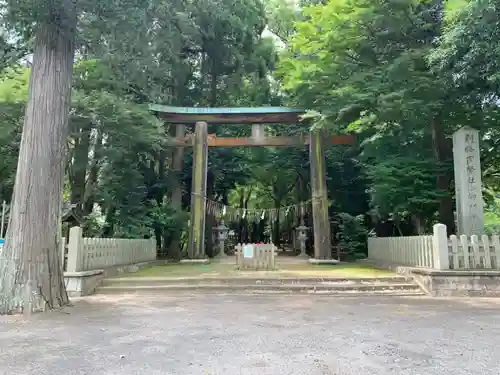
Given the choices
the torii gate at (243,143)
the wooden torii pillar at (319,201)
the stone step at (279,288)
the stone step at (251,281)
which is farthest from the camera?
the torii gate at (243,143)

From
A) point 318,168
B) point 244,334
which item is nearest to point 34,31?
point 244,334

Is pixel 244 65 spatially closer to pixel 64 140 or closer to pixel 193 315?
pixel 64 140

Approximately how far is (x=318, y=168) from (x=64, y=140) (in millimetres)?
8424

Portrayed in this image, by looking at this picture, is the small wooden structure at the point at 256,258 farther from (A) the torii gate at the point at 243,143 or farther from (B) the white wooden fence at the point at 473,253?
(B) the white wooden fence at the point at 473,253

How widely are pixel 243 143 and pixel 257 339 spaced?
398 inches

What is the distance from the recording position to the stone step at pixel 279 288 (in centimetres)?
768

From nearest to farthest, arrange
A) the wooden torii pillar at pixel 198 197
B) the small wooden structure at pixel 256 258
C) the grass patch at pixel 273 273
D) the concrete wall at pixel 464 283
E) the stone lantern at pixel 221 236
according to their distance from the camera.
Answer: the concrete wall at pixel 464 283, the grass patch at pixel 273 273, the small wooden structure at pixel 256 258, the wooden torii pillar at pixel 198 197, the stone lantern at pixel 221 236

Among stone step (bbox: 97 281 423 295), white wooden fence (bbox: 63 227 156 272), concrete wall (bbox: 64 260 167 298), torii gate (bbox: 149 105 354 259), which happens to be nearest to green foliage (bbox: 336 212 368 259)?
torii gate (bbox: 149 105 354 259)

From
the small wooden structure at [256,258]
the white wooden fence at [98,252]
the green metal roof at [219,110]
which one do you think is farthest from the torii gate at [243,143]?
the small wooden structure at [256,258]

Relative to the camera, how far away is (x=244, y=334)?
4.39 meters

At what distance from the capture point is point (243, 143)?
13.8 m

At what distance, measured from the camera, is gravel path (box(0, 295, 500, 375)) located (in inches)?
129

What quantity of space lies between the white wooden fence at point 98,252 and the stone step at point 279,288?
682mm

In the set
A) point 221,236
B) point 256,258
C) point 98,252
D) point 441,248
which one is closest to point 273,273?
point 256,258
